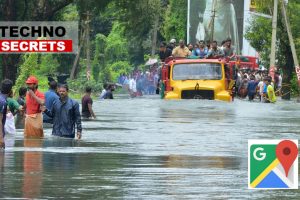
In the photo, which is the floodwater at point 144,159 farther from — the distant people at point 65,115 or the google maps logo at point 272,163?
the google maps logo at point 272,163

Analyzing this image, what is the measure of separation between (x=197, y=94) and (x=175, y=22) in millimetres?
61465

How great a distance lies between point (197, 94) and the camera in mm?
44031

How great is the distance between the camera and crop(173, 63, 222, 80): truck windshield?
145 feet

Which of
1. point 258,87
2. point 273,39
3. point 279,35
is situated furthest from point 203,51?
point 279,35

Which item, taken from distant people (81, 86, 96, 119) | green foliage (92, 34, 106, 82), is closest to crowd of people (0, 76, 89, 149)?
distant people (81, 86, 96, 119)

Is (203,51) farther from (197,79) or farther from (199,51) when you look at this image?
(197,79)

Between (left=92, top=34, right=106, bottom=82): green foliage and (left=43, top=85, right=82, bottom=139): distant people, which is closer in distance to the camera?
(left=43, top=85, right=82, bottom=139): distant people

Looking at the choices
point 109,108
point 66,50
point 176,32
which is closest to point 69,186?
point 109,108

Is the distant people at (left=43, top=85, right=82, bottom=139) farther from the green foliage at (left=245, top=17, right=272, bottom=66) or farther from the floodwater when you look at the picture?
the green foliage at (left=245, top=17, right=272, bottom=66)

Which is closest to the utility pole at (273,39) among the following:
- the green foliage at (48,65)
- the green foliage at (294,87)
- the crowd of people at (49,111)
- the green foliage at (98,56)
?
the green foliage at (294,87)

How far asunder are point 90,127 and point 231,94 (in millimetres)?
15402

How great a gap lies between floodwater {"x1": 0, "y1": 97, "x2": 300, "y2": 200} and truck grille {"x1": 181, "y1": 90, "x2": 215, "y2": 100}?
25.1 ft

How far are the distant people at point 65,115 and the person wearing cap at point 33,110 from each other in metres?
0.56

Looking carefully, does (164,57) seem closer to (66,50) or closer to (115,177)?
(66,50)
